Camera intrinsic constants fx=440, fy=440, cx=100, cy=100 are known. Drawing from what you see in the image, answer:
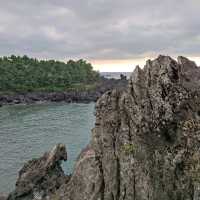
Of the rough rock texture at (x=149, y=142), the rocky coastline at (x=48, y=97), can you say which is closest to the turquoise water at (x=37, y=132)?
the rocky coastline at (x=48, y=97)

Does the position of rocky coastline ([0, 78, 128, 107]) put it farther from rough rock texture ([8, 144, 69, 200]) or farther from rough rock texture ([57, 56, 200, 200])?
rough rock texture ([57, 56, 200, 200])

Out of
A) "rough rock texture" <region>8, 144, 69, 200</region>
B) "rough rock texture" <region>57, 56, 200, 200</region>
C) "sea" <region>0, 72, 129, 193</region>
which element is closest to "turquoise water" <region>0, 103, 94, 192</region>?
"sea" <region>0, 72, 129, 193</region>

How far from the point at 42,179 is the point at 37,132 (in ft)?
181

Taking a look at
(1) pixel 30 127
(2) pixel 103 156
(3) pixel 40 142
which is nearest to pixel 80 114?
(1) pixel 30 127

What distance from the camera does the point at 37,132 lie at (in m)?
102

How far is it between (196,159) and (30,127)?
85.6 m

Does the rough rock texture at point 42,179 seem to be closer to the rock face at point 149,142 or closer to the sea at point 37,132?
the sea at point 37,132

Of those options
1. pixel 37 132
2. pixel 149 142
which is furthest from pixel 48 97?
pixel 149 142

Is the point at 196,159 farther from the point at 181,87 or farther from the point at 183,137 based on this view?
the point at 181,87

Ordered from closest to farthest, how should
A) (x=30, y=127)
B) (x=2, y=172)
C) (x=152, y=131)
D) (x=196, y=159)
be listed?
1. (x=196, y=159)
2. (x=152, y=131)
3. (x=2, y=172)
4. (x=30, y=127)

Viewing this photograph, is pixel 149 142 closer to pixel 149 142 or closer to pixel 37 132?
Answer: pixel 149 142

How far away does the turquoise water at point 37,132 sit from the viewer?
68.9 metres

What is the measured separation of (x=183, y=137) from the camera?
2900cm

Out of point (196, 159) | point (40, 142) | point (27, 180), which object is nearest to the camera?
point (196, 159)
